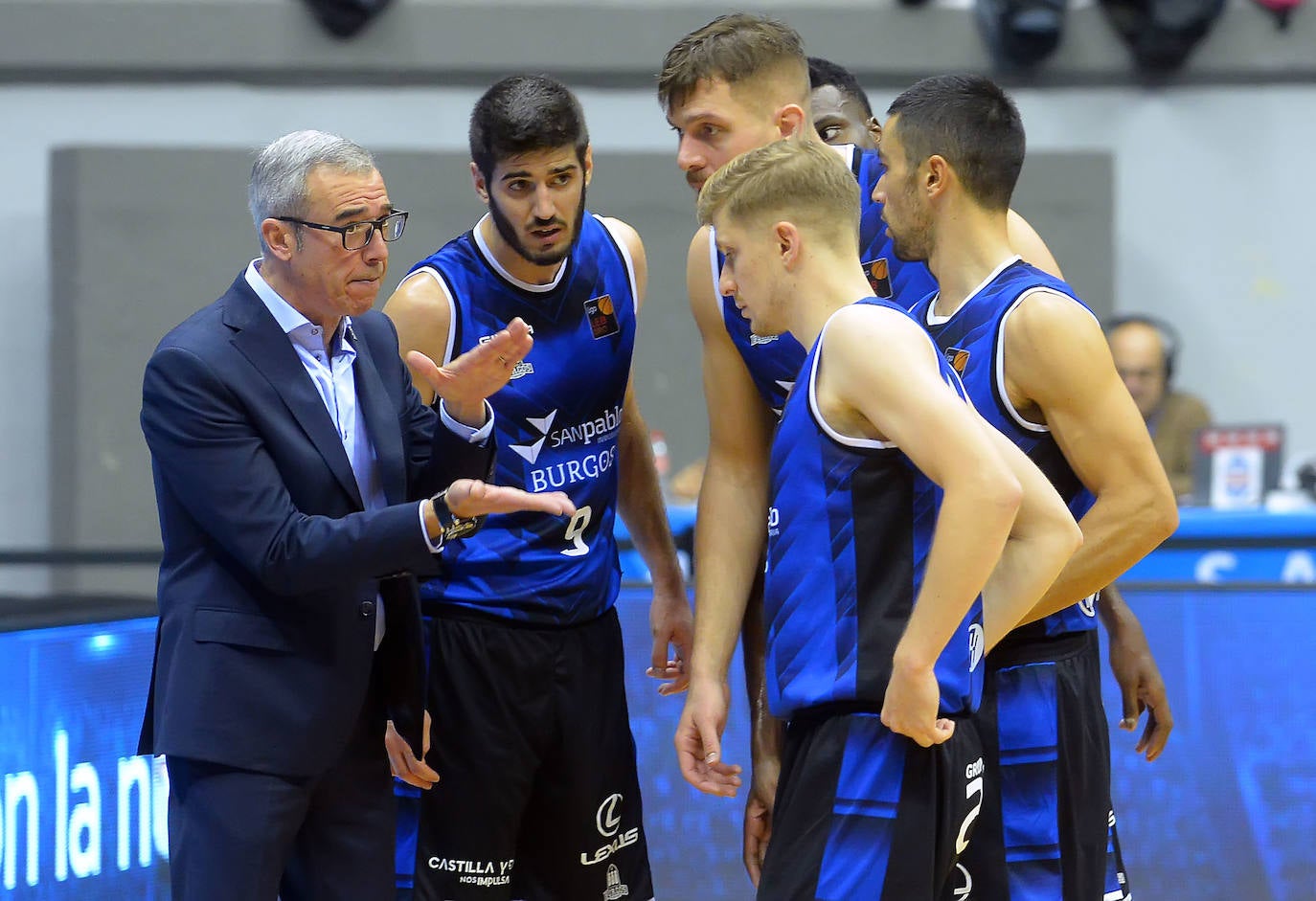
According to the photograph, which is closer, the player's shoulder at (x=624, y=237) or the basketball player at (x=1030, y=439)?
the basketball player at (x=1030, y=439)

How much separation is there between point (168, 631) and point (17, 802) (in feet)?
4.12

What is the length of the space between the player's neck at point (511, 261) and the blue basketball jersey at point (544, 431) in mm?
15

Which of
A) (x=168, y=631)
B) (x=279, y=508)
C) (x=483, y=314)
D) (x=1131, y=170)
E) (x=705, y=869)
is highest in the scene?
(x=1131, y=170)

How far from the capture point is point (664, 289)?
31.1 feet

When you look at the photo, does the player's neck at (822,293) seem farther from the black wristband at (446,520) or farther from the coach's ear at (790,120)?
the coach's ear at (790,120)

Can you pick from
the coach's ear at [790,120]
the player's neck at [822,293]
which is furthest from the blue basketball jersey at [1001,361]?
the coach's ear at [790,120]

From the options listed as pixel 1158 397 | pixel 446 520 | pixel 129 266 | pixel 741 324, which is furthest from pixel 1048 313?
pixel 129 266

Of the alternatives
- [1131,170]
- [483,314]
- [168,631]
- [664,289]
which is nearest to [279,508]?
[168,631]

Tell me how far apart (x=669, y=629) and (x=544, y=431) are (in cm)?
58

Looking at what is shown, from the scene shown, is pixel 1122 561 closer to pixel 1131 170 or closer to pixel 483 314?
pixel 483 314

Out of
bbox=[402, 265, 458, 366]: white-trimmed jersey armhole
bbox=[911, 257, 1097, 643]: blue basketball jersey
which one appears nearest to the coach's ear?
bbox=[911, 257, 1097, 643]: blue basketball jersey

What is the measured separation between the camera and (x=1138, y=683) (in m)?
3.35

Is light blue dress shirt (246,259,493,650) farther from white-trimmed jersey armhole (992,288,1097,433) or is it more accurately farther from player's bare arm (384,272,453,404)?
white-trimmed jersey armhole (992,288,1097,433)

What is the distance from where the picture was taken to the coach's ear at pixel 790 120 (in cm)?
342
